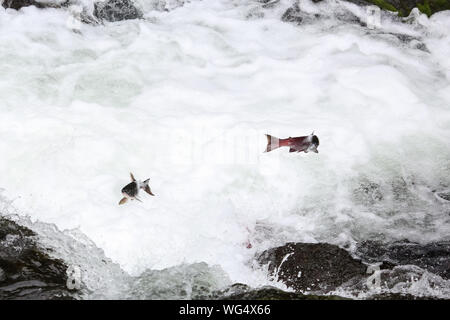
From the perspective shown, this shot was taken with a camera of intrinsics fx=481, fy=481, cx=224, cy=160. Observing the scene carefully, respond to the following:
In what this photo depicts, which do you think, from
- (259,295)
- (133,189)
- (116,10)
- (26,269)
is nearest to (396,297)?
(259,295)

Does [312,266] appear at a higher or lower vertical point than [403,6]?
lower

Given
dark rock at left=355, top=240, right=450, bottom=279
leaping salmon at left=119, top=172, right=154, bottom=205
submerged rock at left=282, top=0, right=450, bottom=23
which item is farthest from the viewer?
submerged rock at left=282, top=0, right=450, bottom=23

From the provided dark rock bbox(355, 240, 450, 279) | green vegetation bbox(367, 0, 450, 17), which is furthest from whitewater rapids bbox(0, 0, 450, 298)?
green vegetation bbox(367, 0, 450, 17)

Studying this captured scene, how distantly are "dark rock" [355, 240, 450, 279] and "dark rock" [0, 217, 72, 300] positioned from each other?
8.86 ft

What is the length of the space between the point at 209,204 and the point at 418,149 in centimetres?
282

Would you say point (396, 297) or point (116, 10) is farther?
point (116, 10)

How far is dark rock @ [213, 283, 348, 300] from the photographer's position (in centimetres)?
365

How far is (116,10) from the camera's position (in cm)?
898

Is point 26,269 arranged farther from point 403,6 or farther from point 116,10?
point 403,6

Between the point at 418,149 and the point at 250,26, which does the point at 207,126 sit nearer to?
the point at 418,149

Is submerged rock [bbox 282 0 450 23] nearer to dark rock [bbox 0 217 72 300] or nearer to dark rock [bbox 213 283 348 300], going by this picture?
dark rock [bbox 213 283 348 300]

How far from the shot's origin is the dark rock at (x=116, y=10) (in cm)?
885

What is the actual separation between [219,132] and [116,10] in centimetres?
423
